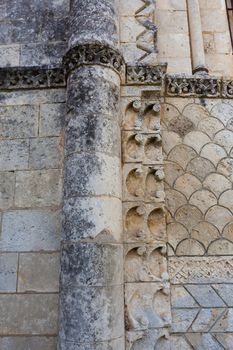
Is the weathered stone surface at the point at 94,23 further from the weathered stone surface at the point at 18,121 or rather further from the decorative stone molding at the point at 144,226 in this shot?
the weathered stone surface at the point at 18,121

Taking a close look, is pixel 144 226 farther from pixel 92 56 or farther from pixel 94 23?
pixel 94 23

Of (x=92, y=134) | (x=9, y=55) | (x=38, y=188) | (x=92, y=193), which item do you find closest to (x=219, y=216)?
(x=92, y=193)

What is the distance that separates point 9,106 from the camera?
3.26 m

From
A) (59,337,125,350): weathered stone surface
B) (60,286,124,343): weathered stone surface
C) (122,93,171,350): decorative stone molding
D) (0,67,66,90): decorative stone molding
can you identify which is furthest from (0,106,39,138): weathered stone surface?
(59,337,125,350): weathered stone surface

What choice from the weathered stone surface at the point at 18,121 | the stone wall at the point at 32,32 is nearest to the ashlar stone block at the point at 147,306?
the weathered stone surface at the point at 18,121

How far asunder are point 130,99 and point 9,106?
118 cm

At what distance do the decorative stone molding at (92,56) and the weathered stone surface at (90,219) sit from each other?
121 centimetres

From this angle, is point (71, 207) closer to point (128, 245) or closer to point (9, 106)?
point (128, 245)

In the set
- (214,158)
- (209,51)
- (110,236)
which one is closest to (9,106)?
(110,236)

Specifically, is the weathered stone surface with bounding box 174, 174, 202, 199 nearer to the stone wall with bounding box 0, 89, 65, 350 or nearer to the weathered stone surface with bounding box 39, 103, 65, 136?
the stone wall with bounding box 0, 89, 65, 350

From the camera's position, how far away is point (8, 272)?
281cm

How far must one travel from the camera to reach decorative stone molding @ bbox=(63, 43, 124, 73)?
293 centimetres

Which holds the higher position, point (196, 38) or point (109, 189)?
point (196, 38)

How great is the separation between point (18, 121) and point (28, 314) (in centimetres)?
173
